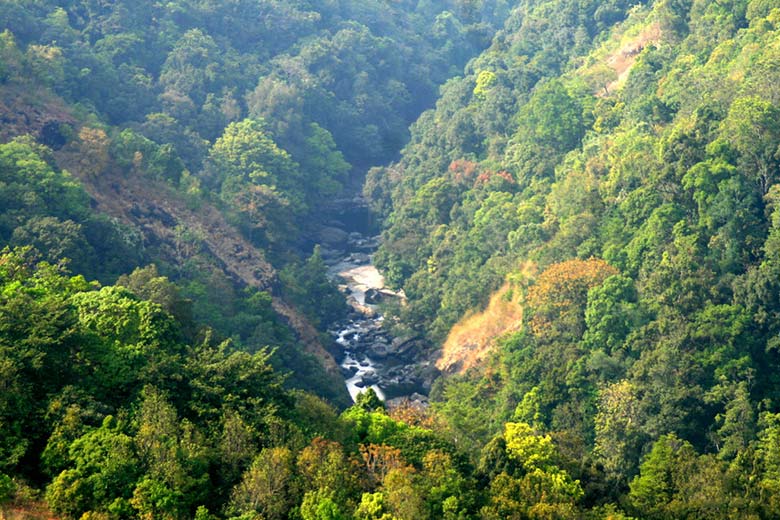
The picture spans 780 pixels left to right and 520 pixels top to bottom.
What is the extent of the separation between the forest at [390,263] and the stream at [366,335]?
133cm

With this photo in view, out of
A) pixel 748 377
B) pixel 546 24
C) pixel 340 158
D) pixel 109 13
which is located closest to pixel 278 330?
pixel 748 377

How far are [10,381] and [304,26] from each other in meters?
89.3

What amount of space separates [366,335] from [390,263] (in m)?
7.70

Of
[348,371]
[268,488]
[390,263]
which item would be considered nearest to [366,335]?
[348,371]

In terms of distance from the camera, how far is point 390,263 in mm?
79625

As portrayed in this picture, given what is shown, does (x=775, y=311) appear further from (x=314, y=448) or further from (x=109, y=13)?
(x=109, y=13)

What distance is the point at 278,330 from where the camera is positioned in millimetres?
64438

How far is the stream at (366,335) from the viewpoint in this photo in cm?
6831

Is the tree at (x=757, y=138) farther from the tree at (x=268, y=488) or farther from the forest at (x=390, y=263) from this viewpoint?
the tree at (x=268, y=488)

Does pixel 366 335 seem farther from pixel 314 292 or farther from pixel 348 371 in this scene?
pixel 314 292

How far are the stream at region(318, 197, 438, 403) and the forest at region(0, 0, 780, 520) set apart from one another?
1.33 meters

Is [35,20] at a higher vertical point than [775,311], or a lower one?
higher

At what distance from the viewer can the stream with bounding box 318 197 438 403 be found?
68.3 meters

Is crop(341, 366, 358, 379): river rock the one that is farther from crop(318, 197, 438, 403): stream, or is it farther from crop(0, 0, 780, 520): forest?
crop(0, 0, 780, 520): forest
